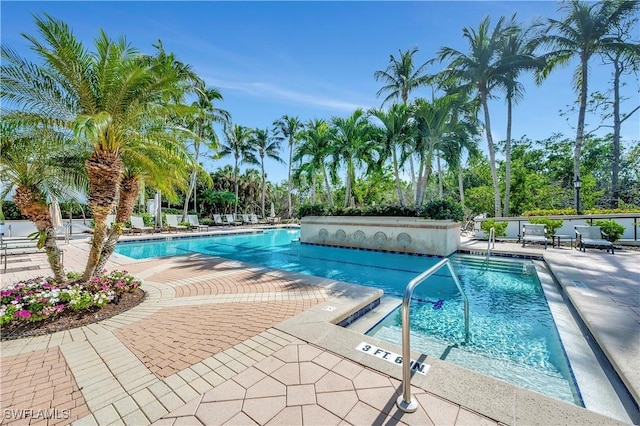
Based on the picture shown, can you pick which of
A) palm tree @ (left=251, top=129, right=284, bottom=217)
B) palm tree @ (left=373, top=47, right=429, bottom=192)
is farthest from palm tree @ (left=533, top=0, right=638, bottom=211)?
palm tree @ (left=251, top=129, right=284, bottom=217)

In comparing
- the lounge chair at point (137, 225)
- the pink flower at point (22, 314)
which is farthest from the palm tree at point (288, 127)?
the pink flower at point (22, 314)

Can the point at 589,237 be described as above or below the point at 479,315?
above

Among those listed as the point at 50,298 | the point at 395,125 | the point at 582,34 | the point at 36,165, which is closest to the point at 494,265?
the point at 395,125

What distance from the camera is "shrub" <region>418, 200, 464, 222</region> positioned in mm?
10852

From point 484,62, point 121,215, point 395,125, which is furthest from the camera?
point 484,62

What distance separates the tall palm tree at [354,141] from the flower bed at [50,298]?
40.2 ft

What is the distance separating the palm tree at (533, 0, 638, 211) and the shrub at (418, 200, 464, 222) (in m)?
8.15

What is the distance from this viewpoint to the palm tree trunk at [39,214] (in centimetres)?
457

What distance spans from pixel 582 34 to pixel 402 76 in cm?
924

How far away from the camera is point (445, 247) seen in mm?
10555

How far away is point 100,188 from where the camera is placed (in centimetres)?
464

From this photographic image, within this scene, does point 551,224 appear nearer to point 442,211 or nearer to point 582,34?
point 442,211

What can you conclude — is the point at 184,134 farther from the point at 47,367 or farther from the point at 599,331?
the point at 599,331

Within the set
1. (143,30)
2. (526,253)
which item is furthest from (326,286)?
(143,30)
